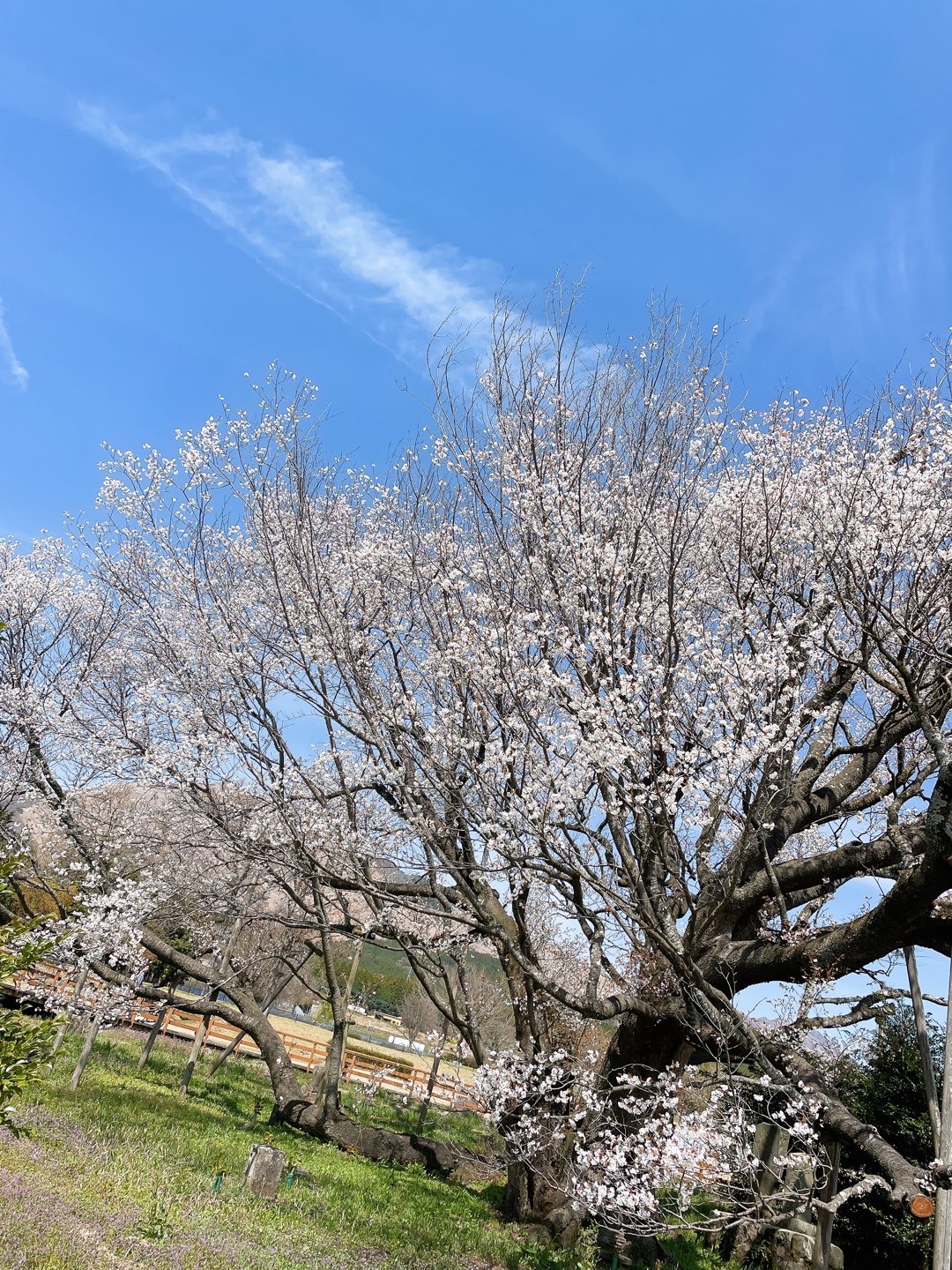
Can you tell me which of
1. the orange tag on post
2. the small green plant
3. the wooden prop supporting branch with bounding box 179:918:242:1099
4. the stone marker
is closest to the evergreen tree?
the orange tag on post

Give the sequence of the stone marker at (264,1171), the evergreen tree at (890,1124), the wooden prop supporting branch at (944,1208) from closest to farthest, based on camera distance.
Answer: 1. the wooden prop supporting branch at (944,1208)
2. the stone marker at (264,1171)
3. the evergreen tree at (890,1124)

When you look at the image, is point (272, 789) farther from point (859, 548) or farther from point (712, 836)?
point (859, 548)

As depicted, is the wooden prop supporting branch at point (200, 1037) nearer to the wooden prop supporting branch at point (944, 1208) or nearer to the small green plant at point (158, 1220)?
the small green plant at point (158, 1220)

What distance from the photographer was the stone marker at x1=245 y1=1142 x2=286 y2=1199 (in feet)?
24.7

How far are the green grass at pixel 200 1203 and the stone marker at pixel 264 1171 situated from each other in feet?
0.58

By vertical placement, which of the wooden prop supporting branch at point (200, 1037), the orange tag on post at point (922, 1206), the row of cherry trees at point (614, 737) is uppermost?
the row of cherry trees at point (614, 737)

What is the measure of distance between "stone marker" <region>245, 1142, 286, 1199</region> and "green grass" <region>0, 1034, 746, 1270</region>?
0.58ft

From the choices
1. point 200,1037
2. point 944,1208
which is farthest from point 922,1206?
point 200,1037

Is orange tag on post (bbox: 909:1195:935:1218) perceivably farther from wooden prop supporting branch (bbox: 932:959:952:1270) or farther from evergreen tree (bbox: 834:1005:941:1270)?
evergreen tree (bbox: 834:1005:941:1270)

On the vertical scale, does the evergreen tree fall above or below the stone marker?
above

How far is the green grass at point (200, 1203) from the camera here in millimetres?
5078

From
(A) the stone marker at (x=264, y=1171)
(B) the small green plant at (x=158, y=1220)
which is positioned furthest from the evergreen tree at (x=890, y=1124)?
(B) the small green plant at (x=158, y=1220)

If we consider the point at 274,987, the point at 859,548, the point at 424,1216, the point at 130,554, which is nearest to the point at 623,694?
the point at 859,548

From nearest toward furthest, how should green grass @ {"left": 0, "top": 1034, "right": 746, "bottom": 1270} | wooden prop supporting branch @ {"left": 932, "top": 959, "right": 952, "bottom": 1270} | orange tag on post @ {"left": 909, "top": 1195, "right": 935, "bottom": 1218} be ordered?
green grass @ {"left": 0, "top": 1034, "right": 746, "bottom": 1270} → orange tag on post @ {"left": 909, "top": 1195, "right": 935, "bottom": 1218} → wooden prop supporting branch @ {"left": 932, "top": 959, "right": 952, "bottom": 1270}
